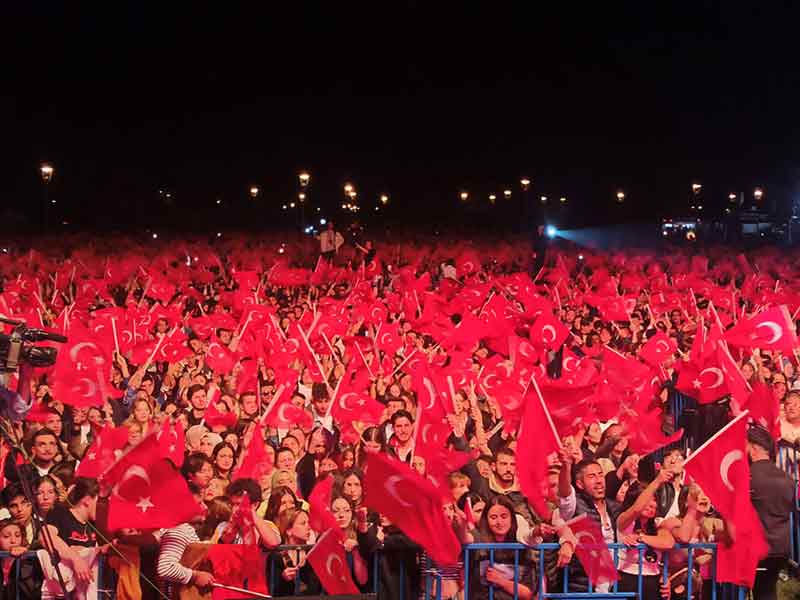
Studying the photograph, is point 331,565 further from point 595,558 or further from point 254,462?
point 595,558

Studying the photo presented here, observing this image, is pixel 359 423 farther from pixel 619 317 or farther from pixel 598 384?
pixel 619 317

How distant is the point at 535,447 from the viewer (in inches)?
265

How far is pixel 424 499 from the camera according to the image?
5.66m

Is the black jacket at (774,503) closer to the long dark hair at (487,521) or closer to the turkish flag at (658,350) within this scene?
the long dark hair at (487,521)

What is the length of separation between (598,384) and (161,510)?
14.4ft

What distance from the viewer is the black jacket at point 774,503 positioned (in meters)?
6.79

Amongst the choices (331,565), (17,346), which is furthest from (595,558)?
(17,346)

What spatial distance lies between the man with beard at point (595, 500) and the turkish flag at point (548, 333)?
5.08 m

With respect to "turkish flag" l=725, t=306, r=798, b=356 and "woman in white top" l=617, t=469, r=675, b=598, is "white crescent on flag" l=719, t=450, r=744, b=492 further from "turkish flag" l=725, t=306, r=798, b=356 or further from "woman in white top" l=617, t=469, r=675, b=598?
"turkish flag" l=725, t=306, r=798, b=356

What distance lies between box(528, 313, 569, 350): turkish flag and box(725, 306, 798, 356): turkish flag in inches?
75.0

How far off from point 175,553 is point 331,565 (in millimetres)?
828

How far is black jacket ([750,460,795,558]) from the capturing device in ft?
22.3

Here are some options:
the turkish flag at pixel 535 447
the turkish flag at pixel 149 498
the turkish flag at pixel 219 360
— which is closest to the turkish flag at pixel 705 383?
the turkish flag at pixel 535 447

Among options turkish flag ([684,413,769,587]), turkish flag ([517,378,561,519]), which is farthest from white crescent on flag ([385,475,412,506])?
turkish flag ([684,413,769,587])
